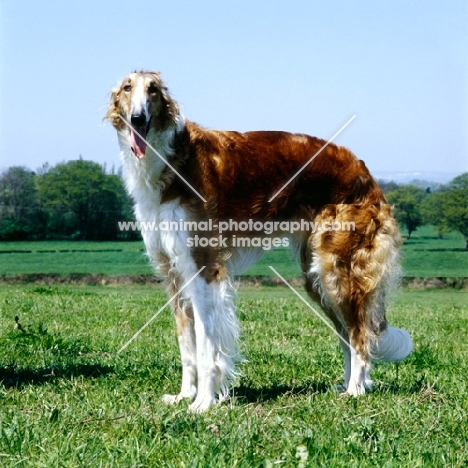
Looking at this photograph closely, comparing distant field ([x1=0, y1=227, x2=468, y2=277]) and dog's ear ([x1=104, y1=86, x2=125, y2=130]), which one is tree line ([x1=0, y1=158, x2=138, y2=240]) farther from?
dog's ear ([x1=104, y1=86, x2=125, y2=130])

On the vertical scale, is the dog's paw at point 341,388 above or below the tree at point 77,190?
below

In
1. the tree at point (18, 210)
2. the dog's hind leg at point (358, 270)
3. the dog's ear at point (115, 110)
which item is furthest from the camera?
the tree at point (18, 210)

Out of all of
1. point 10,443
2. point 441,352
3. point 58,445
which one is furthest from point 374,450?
point 441,352

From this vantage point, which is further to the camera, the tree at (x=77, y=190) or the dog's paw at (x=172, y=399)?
the tree at (x=77, y=190)

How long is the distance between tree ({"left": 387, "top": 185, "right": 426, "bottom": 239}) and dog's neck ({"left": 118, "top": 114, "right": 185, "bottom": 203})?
61.6 feet

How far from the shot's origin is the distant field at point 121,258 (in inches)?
863

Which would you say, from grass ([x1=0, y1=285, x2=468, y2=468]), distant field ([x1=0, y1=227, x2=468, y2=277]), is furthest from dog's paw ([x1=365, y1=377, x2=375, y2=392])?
→ distant field ([x1=0, y1=227, x2=468, y2=277])

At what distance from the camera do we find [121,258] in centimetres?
2317

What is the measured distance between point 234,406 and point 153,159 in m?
1.83

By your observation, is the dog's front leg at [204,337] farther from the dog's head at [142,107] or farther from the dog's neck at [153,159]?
the dog's head at [142,107]

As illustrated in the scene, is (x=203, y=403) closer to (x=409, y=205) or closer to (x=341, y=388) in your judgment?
(x=341, y=388)

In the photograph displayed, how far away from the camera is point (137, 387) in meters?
5.37

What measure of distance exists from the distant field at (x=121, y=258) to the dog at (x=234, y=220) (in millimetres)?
14970

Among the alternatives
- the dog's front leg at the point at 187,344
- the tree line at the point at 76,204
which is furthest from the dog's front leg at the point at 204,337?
the tree line at the point at 76,204
